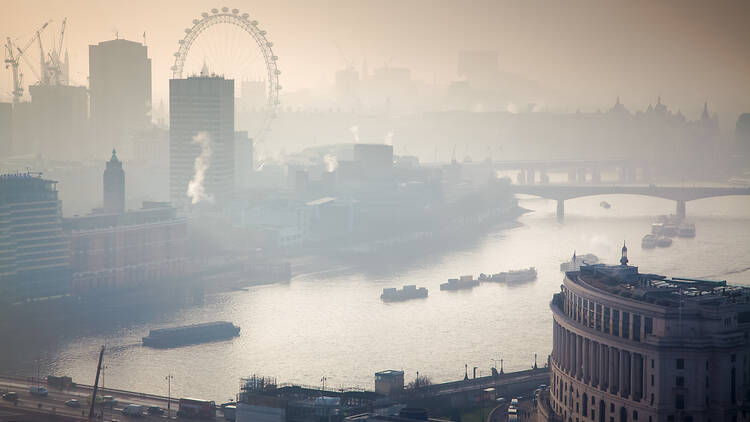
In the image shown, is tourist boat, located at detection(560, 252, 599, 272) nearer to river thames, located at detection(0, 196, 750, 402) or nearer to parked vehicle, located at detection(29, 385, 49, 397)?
river thames, located at detection(0, 196, 750, 402)

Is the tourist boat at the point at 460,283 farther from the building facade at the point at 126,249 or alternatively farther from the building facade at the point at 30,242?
the building facade at the point at 30,242

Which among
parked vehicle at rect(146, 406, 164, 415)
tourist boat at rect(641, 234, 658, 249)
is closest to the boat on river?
tourist boat at rect(641, 234, 658, 249)

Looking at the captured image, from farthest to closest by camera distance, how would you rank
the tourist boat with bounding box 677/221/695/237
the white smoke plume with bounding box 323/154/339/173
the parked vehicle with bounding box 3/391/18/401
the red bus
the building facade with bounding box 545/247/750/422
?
1. the white smoke plume with bounding box 323/154/339/173
2. the tourist boat with bounding box 677/221/695/237
3. the parked vehicle with bounding box 3/391/18/401
4. the red bus
5. the building facade with bounding box 545/247/750/422

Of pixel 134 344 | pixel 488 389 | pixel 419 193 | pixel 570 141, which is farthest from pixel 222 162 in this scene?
pixel 570 141

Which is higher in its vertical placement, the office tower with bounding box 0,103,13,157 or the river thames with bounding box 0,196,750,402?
the office tower with bounding box 0,103,13,157

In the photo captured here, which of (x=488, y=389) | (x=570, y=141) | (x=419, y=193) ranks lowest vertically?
(x=488, y=389)

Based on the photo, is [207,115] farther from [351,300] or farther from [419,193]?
[351,300]

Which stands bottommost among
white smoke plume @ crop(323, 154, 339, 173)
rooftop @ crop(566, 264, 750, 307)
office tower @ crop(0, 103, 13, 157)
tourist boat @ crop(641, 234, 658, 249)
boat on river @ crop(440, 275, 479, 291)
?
boat on river @ crop(440, 275, 479, 291)
